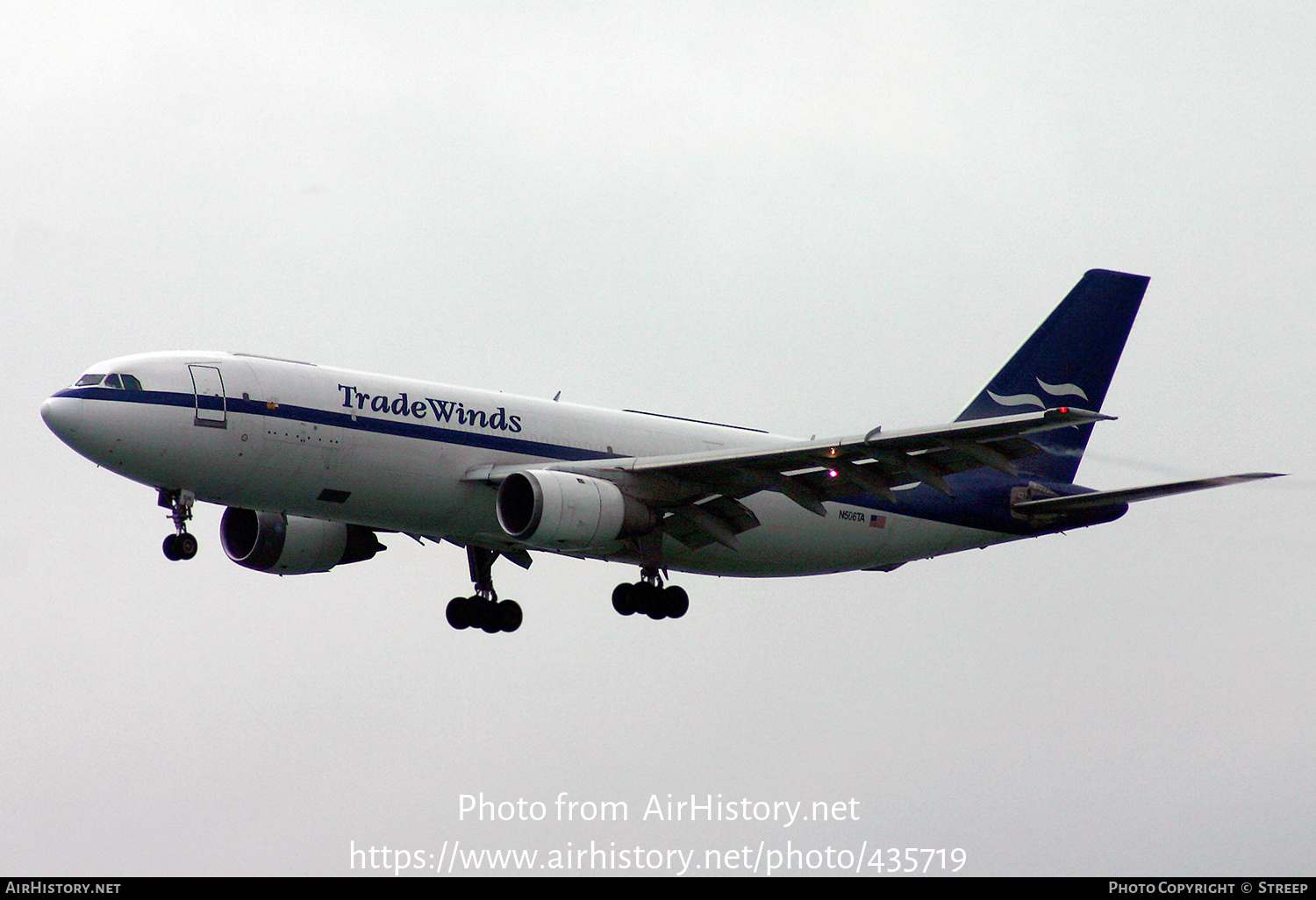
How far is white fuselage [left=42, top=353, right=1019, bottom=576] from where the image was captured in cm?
3172

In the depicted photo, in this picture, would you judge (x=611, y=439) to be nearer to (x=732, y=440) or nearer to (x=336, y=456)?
(x=732, y=440)

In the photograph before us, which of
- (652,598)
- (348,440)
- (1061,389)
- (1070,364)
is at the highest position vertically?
(1070,364)

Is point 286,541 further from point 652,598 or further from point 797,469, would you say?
point 797,469

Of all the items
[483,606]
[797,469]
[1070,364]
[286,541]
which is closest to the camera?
[797,469]

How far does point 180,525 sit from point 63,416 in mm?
3014

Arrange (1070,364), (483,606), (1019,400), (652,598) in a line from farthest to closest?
(1070,364), (1019,400), (483,606), (652,598)

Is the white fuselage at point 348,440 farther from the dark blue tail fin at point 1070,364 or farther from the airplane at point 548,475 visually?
the dark blue tail fin at point 1070,364

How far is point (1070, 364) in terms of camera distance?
42.9 metres

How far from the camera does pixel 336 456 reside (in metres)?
33.1

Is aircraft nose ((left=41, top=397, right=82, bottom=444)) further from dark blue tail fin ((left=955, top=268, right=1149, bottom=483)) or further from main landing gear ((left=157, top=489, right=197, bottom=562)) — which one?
dark blue tail fin ((left=955, top=268, right=1149, bottom=483))

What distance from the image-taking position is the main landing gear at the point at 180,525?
1268 inches

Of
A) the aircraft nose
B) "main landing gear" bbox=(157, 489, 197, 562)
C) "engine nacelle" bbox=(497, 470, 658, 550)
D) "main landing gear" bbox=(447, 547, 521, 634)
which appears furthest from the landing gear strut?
the aircraft nose

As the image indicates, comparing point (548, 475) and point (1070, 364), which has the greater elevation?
point (1070, 364)

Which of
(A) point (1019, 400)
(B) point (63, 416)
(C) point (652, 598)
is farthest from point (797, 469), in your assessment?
(B) point (63, 416)
